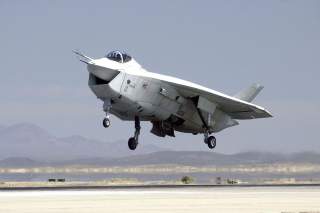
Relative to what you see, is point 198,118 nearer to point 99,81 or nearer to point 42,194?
point 99,81

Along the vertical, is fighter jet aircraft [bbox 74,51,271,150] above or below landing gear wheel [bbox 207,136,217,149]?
above

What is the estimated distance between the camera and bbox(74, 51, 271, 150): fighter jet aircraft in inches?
1770

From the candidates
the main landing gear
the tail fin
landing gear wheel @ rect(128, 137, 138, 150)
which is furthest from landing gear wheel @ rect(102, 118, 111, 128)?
the tail fin

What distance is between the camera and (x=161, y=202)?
99.0 ft

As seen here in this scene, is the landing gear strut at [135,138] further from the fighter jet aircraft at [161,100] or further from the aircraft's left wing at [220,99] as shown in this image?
the aircraft's left wing at [220,99]

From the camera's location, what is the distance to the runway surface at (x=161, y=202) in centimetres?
2725

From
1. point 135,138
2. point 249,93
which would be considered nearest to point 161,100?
point 135,138

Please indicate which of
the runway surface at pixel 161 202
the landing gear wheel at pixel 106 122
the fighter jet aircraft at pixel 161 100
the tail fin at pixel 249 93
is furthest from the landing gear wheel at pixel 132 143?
the runway surface at pixel 161 202

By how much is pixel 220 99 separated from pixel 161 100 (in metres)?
5.27

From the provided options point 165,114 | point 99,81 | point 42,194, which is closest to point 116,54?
point 99,81

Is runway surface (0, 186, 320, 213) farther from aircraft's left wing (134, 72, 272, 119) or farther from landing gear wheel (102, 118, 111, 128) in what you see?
aircraft's left wing (134, 72, 272, 119)

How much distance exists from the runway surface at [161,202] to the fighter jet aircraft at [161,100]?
1041cm

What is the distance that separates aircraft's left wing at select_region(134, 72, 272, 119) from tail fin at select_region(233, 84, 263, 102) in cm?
154

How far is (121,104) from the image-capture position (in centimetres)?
4606
